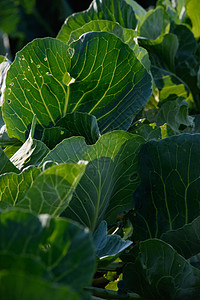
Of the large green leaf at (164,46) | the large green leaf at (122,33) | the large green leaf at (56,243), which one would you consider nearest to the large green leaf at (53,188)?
the large green leaf at (56,243)

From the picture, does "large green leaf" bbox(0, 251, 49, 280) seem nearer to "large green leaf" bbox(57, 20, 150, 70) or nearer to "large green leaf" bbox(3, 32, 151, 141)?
"large green leaf" bbox(3, 32, 151, 141)

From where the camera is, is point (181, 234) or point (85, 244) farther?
point (181, 234)

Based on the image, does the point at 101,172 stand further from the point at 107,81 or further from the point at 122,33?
the point at 122,33

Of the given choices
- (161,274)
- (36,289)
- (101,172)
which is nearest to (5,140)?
(101,172)

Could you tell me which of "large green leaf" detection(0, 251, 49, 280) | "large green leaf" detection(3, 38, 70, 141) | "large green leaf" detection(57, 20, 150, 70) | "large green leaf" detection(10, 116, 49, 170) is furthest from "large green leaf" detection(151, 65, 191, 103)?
"large green leaf" detection(0, 251, 49, 280)

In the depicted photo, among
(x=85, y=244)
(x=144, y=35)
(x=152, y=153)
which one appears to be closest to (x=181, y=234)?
(x=152, y=153)

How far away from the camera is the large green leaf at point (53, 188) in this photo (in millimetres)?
445

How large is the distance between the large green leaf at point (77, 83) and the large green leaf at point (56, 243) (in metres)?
0.37

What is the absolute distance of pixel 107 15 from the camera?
3.16 feet

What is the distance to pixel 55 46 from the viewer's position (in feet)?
2.19

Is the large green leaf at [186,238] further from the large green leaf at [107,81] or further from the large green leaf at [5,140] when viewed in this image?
the large green leaf at [5,140]

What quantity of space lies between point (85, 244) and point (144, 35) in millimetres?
775

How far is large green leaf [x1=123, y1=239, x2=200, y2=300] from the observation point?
1.90ft

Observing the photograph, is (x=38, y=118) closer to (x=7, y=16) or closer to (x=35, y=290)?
(x=35, y=290)
